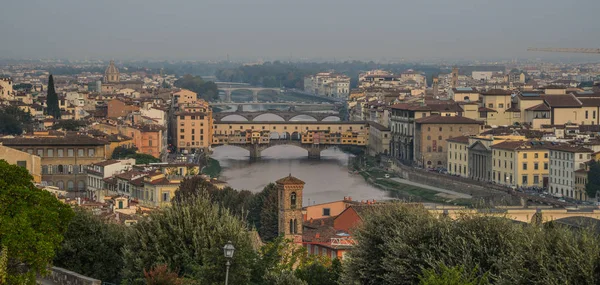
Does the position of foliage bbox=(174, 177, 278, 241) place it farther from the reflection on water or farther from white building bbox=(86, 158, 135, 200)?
the reflection on water

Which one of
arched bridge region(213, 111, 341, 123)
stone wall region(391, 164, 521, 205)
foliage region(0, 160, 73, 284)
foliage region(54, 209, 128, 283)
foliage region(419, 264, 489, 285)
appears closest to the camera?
foliage region(419, 264, 489, 285)

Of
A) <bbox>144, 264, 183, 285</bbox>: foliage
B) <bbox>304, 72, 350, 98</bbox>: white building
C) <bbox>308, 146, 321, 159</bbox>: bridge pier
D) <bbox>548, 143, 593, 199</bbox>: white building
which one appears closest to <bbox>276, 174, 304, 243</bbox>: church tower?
<bbox>144, 264, 183, 285</bbox>: foliage

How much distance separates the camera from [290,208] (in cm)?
1504

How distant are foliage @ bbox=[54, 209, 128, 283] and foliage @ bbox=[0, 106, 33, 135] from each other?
23129 mm

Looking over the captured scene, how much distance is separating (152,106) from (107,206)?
26.2m

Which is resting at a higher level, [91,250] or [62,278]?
[62,278]

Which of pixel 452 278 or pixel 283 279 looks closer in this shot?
pixel 452 278

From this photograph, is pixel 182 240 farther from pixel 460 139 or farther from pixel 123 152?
pixel 460 139

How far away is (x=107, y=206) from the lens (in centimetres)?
1842

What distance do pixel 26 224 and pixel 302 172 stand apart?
28.9m

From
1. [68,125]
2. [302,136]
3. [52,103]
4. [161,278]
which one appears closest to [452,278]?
[161,278]

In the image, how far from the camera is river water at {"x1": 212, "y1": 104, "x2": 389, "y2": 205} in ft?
100

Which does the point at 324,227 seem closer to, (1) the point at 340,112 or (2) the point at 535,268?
(2) the point at 535,268

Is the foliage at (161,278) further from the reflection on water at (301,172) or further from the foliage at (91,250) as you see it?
the reflection on water at (301,172)
